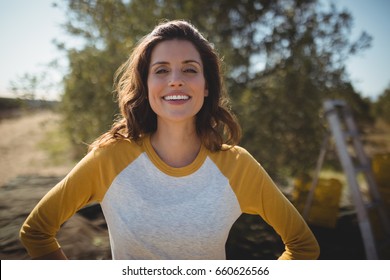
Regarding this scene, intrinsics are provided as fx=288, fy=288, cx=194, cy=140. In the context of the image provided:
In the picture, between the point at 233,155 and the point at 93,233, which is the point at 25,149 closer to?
the point at 93,233

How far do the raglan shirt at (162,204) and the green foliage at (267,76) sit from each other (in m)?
1.90

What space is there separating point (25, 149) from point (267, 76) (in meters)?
8.69

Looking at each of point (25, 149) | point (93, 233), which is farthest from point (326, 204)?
point (25, 149)

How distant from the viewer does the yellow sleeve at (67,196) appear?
1.16 m

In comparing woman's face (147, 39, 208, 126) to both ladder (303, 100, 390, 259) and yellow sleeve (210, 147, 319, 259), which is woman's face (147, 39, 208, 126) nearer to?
yellow sleeve (210, 147, 319, 259)

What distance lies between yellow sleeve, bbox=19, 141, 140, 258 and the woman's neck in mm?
191

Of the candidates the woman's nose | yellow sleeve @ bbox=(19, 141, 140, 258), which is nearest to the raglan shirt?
yellow sleeve @ bbox=(19, 141, 140, 258)

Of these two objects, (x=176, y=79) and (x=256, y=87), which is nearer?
(x=176, y=79)

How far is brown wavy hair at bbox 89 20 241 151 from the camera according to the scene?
4.34 feet

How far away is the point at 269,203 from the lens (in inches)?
49.1

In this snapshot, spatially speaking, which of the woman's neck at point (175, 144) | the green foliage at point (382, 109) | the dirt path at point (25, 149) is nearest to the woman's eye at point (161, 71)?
the woman's neck at point (175, 144)

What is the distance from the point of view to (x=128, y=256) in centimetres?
124

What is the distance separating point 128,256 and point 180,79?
797 mm
